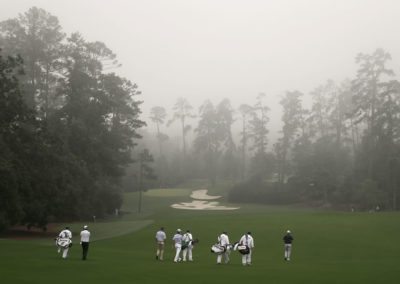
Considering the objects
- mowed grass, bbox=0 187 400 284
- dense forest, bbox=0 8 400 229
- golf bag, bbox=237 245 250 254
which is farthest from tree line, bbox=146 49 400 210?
golf bag, bbox=237 245 250 254

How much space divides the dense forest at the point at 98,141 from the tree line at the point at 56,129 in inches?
4.4

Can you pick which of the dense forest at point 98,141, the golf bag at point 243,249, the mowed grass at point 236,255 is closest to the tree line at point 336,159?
the dense forest at point 98,141

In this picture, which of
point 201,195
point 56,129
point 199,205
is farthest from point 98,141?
point 201,195

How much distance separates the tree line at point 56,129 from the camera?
3788 cm

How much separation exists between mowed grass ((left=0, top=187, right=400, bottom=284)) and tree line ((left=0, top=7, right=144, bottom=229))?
3982 mm

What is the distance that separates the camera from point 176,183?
9250cm

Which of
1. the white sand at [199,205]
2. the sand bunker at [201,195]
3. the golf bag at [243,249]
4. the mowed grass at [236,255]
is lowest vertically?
the mowed grass at [236,255]

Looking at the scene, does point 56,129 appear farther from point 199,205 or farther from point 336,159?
point 336,159

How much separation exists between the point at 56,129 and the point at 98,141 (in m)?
4.49

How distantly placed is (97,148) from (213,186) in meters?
38.6

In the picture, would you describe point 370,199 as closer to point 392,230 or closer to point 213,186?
point 392,230

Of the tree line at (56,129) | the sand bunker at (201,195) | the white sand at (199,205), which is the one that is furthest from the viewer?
the sand bunker at (201,195)

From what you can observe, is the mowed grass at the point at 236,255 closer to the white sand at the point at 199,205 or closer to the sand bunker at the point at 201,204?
the white sand at the point at 199,205

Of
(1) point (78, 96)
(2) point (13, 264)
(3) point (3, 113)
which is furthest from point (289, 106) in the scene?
(2) point (13, 264)
